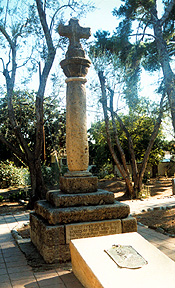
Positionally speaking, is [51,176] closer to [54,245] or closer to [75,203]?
[75,203]

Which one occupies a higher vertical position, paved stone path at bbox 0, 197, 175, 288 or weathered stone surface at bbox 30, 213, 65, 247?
weathered stone surface at bbox 30, 213, 65, 247

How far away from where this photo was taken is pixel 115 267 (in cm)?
332

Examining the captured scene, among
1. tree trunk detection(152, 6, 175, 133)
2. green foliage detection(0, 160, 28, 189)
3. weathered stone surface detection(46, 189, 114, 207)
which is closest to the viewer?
weathered stone surface detection(46, 189, 114, 207)

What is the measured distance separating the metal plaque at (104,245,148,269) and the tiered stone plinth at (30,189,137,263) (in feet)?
4.09

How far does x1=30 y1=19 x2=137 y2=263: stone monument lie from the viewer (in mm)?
4797

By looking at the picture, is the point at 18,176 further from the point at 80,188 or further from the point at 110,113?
the point at 80,188

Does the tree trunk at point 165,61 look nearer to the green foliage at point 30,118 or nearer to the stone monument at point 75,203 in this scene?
the green foliage at point 30,118

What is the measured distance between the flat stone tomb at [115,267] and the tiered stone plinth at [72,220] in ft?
2.35

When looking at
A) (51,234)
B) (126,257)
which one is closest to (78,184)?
(51,234)

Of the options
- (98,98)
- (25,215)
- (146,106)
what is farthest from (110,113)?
(25,215)

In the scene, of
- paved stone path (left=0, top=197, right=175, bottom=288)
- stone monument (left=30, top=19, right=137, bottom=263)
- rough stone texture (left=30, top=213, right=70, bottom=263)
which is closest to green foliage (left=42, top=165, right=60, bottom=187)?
paved stone path (left=0, top=197, right=175, bottom=288)

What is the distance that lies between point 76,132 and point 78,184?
3.19 feet

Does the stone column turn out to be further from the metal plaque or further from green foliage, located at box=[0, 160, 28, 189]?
green foliage, located at box=[0, 160, 28, 189]

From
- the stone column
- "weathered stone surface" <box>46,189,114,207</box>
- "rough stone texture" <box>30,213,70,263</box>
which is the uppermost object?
the stone column
